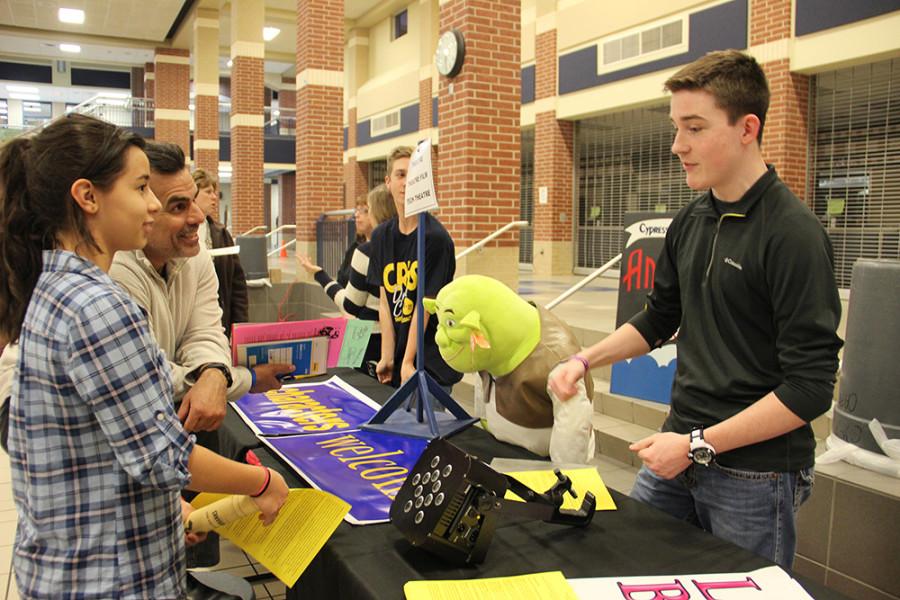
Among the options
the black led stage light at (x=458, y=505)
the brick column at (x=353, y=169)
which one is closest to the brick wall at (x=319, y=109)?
the brick column at (x=353, y=169)

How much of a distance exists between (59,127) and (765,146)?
981 centimetres

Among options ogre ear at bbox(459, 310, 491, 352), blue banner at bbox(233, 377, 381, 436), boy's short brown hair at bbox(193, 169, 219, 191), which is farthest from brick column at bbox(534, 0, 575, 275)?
ogre ear at bbox(459, 310, 491, 352)

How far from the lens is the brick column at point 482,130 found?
709 cm

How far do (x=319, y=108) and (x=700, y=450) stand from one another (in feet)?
36.7

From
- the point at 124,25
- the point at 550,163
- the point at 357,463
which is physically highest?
the point at 124,25

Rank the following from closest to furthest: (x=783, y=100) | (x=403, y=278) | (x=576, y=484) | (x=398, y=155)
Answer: (x=576, y=484) < (x=403, y=278) < (x=398, y=155) < (x=783, y=100)

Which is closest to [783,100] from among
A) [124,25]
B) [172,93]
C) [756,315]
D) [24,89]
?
[756,315]

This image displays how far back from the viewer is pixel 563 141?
14.0 metres

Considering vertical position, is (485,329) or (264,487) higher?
(485,329)

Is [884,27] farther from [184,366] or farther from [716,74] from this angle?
[184,366]

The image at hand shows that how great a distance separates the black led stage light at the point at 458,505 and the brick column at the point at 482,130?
5696mm

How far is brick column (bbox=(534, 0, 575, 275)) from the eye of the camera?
13961mm

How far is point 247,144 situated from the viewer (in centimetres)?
1447

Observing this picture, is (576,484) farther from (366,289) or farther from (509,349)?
(366,289)
